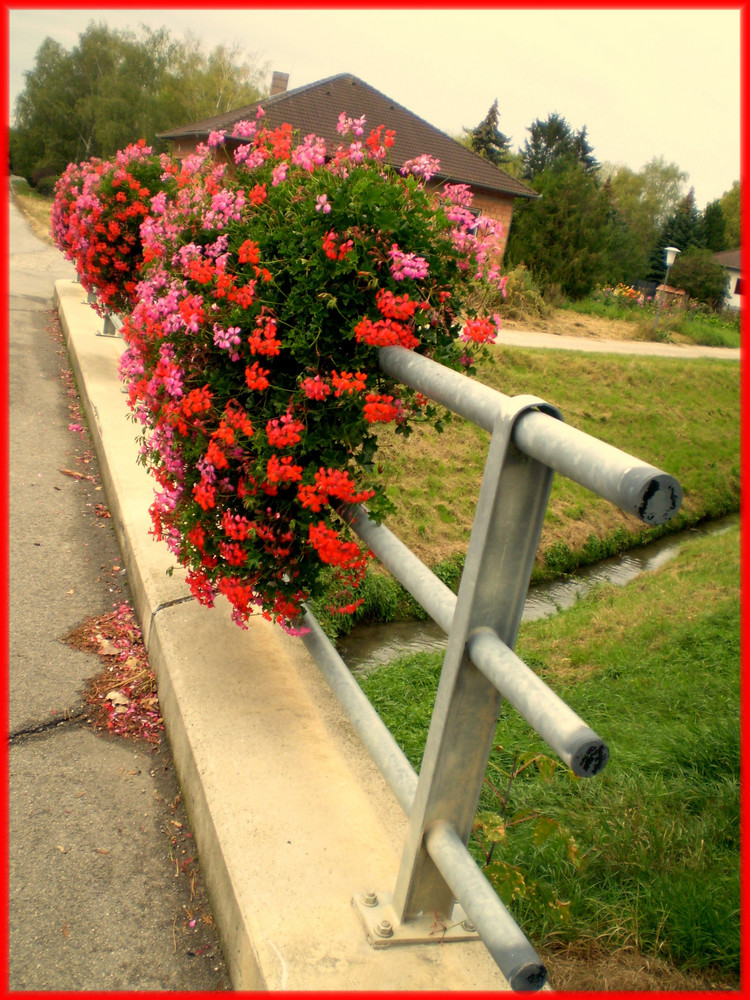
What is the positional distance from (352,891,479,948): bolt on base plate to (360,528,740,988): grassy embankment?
0.16 metres

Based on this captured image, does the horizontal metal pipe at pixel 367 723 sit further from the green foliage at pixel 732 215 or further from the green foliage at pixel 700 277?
the green foliage at pixel 732 215

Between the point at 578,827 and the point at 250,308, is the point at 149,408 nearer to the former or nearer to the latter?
the point at 250,308

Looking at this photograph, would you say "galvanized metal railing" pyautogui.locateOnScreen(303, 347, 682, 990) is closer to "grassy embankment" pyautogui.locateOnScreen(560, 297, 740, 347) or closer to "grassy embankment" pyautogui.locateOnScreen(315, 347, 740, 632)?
"grassy embankment" pyautogui.locateOnScreen(315, 347, 740, 632)

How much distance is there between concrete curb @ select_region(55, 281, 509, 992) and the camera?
1723 mm

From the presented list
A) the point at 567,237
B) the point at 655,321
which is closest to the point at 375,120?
the point at 567,237

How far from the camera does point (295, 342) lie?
2248 mm

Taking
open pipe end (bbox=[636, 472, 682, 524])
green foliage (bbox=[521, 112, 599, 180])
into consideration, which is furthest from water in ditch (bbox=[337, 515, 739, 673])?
green foliage (bbox=[521, 112, 599, 180])

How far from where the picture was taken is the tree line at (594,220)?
2473 centimetres

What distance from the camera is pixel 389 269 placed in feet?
7.25

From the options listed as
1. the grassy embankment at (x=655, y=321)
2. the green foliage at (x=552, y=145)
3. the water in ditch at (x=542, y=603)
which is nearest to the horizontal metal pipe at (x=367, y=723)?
the water in ditch at (x=542, y=603)

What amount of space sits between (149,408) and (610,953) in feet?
7.38

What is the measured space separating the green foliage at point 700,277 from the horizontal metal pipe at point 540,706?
136 ft

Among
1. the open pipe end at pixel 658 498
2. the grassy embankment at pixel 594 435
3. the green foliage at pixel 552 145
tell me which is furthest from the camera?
the green foliage at pixel 552 145

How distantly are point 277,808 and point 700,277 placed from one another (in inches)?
1629
